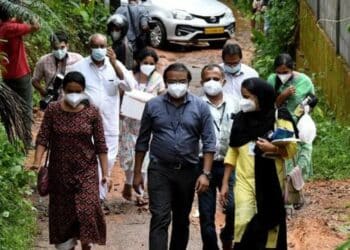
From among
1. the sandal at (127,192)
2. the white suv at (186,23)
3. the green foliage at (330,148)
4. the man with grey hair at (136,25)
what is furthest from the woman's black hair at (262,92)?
the white suv at (186,23)

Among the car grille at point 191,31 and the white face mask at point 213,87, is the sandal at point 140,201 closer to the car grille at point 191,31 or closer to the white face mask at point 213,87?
the white face mask at point 213,87

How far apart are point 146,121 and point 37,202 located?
285 cm

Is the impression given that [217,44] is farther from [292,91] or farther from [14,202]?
[14,202]

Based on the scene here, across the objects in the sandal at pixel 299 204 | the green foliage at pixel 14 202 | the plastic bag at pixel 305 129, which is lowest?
the sandal at pixel 299 204

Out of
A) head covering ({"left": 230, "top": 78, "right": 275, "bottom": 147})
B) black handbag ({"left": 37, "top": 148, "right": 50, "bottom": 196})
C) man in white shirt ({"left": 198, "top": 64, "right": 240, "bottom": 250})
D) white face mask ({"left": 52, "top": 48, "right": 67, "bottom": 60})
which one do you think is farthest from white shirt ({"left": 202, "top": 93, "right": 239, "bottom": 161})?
white face mask ({"left": 52, "top": 48, "right": 67, "bottom": 60})

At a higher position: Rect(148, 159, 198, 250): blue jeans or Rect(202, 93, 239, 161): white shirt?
Rect(202, 93, 239, 161): white shirt

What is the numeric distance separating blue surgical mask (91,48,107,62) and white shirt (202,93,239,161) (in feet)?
5.19

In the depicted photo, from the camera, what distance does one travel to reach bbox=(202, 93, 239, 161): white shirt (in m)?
8.13

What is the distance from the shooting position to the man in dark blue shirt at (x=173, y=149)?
7.59m

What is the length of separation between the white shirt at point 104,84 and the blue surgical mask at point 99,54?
0.26 feet

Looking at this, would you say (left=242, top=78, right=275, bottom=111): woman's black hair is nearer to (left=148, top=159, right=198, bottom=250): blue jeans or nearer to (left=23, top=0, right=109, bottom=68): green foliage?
(left=148, top=159, right=198, bottom=250): blue jeans

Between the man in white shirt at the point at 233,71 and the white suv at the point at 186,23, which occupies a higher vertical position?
the man in white shirt at the point at 233,71

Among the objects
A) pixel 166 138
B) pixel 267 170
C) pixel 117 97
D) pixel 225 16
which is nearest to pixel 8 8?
pixel 117 97

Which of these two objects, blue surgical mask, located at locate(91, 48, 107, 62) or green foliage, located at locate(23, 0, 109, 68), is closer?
blue surgical mask, located at locate(91, 48, 107, 62)
